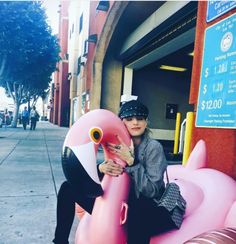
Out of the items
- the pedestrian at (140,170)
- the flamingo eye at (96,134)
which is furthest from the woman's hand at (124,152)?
the flamingo eye at (96,134)

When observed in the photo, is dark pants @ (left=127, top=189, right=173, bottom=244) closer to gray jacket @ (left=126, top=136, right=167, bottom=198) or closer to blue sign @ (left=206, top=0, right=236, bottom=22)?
gray jacket @ (left=126, top=136, right=167, bottom=198)

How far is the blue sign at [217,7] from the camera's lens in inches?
111

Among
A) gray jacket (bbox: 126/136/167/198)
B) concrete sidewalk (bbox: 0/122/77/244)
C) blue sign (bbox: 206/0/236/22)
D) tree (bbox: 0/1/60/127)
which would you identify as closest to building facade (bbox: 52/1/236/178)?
blue sign (bbox: 206/0/236/22)

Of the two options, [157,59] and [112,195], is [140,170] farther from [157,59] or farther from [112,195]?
[157,59]

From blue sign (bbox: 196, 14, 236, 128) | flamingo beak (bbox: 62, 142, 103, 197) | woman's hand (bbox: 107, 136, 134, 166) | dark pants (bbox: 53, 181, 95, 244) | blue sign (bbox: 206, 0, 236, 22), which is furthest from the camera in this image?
blue sign (bbox: 206, 0, 236, 22)

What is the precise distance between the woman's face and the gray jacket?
13cm

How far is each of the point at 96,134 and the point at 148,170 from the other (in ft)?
1.54

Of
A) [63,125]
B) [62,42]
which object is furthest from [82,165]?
[62,42]

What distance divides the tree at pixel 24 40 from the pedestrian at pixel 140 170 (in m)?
11.0

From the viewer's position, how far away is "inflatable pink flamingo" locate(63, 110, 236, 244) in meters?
2.08

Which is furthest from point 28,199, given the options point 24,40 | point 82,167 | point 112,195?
point 24,40

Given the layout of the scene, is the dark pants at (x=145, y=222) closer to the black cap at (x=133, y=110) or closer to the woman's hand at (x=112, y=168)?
the woman's hand at (x=112, y=168)

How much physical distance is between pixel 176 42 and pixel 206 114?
16.9ft

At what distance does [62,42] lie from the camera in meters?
31.5
